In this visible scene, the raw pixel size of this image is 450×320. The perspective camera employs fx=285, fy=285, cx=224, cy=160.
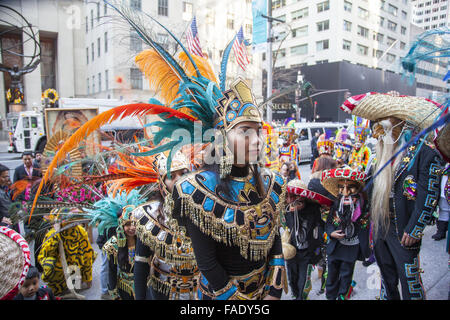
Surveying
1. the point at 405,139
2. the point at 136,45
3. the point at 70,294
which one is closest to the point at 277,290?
the point at 405,139

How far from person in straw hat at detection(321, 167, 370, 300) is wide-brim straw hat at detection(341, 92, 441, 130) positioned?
63 centimetres

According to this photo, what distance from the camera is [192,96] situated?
1.88 meters

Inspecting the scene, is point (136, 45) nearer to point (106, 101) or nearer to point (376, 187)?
point (376, 187)

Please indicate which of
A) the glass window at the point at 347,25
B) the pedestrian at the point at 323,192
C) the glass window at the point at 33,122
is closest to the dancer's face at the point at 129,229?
the pedestrian at the point at 323,192

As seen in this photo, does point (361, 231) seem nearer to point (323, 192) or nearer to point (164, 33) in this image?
point (323, 192)

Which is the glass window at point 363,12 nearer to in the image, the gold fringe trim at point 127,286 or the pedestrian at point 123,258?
the pedestrian at point 123,258

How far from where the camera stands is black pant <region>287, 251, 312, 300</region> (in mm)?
3266

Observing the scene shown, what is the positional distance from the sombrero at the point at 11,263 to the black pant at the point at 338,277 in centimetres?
279

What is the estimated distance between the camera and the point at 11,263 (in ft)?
5.40

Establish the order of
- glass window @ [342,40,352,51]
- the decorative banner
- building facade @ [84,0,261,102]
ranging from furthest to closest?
glass window @ [342,40,352,51], the decorative banner, building facade @ [84,0,261,102]

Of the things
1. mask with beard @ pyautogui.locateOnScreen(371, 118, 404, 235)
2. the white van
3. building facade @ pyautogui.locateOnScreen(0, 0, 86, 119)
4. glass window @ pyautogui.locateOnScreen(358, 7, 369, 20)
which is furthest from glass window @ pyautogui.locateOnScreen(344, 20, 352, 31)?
building facade @ pyautogui.locateOnScreen(0, 0, 86, 119)

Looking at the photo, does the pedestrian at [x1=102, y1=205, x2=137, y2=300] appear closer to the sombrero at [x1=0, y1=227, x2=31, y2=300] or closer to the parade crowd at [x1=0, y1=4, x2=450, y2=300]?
the parade crowd at [x1=0, y1=4, x2=450, y2=300]

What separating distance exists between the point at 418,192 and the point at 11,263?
118 inches

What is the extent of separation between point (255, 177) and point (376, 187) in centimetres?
151
